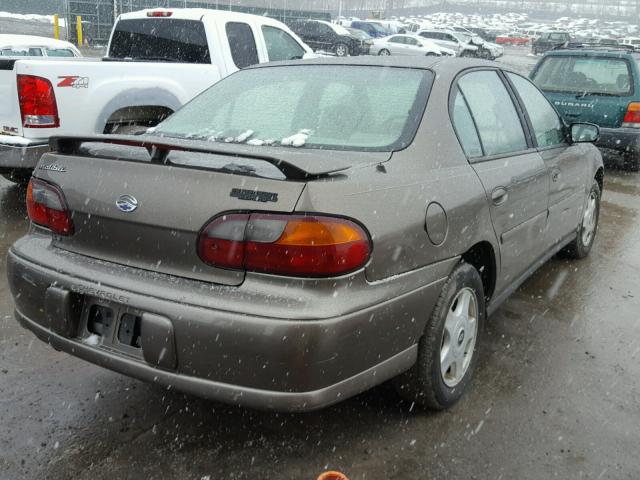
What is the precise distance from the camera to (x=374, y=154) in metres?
2.68

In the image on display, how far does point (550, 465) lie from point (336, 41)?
3117 centimetres

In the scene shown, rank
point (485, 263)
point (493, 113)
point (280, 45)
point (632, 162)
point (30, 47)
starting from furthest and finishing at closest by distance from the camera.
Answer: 1. point (30, 47)
2. point (632, 162)
3. point (280, 45)
4. point (493, 113)
5. point (485, 263)

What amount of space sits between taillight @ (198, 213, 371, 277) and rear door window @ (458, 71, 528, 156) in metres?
1.35

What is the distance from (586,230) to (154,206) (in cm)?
409

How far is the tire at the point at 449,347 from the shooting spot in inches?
106

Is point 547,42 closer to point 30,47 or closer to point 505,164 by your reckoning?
point 30,47

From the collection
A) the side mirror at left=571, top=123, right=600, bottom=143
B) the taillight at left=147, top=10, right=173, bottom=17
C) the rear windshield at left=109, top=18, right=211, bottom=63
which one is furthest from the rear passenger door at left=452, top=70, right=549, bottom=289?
the taillight at left=147, top=10, right=173, bottom=17

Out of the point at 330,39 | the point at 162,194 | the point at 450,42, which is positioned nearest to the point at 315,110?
the point at 162,194

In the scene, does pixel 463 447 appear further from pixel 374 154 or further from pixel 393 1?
pixel 393 1

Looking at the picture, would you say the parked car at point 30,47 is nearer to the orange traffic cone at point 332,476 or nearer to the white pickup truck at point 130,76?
the white pickup truck at point 130,76

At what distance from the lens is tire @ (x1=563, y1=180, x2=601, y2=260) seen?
5.16 meters

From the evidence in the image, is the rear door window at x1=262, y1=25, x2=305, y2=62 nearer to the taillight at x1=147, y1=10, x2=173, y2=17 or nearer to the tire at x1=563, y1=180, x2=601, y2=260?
the taillight at x1=147, y1=10, x2=173, y2=17

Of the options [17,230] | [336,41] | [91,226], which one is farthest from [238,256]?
[336,41]

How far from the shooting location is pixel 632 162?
31.4 ft
